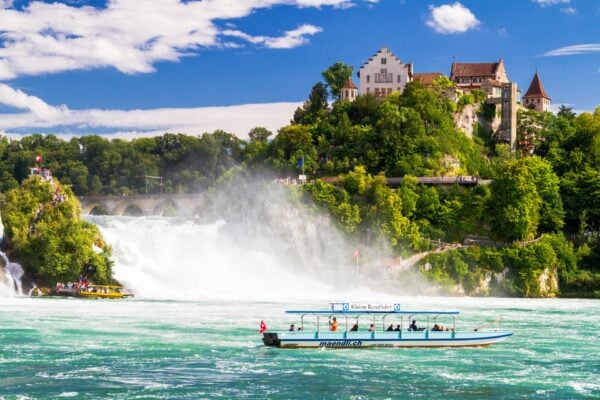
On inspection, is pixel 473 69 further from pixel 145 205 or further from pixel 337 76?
pixel 145 205

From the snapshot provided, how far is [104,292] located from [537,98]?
76743mm

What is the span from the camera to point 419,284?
8650cm

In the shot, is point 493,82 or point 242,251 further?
point 493,82

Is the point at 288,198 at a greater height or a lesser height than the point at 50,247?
greater

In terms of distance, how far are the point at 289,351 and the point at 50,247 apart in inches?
1413

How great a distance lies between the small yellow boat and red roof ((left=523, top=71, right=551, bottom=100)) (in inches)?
2939

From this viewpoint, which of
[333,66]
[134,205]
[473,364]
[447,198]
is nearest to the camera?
[473,364]

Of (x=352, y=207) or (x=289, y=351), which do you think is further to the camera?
(x=352, y=207)

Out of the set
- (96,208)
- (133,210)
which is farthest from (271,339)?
(96,208)

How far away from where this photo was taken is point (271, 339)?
45688mm

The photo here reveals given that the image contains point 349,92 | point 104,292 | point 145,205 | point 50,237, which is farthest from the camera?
point 145,205

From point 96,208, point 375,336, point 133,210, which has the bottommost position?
point 375,336

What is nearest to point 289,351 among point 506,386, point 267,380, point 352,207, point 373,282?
point 267,380

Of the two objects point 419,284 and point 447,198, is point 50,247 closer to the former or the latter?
point 419,284
